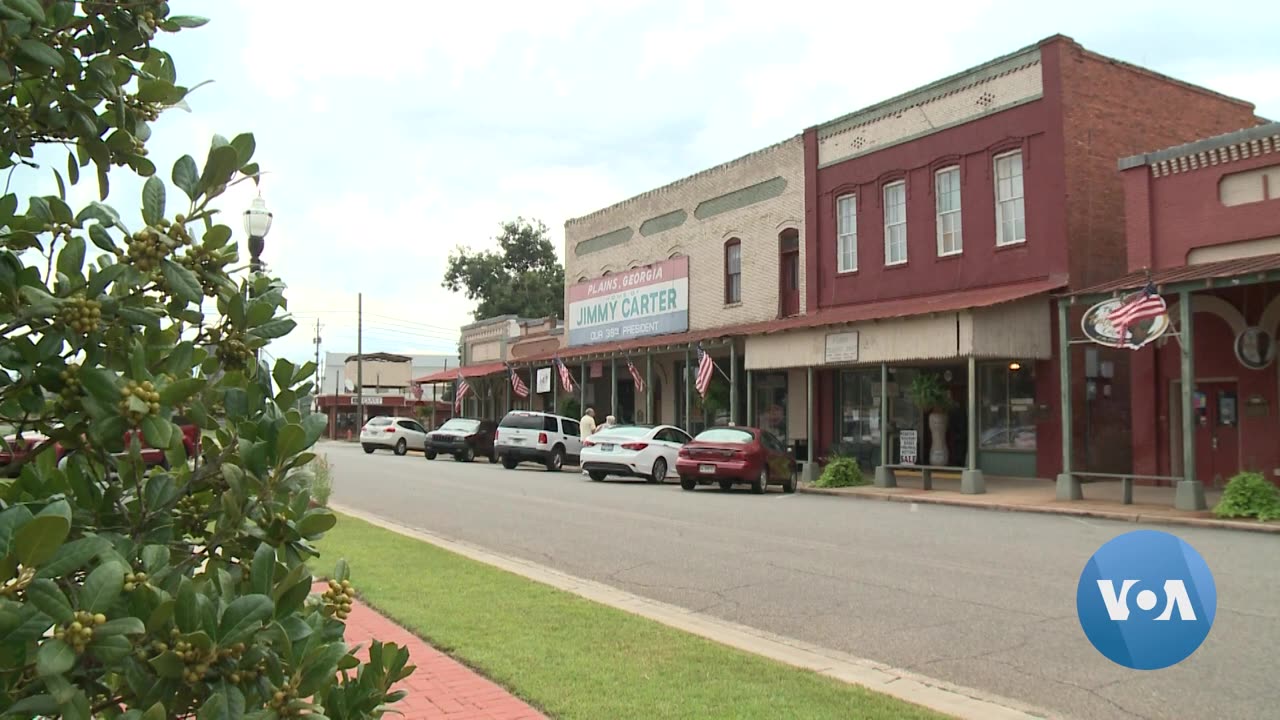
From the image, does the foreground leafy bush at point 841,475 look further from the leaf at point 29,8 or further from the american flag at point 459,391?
the american flag at point 459,391

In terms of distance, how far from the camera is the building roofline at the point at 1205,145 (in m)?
17.9

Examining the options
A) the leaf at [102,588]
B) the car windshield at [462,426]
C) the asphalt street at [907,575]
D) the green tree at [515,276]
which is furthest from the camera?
the green tree at [515,276]

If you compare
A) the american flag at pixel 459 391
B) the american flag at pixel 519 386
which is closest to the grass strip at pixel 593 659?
the american flag at pixel 519 386

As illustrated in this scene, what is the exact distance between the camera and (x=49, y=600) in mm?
1651

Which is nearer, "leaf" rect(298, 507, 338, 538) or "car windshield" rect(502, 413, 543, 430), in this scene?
"leaf" rect(298, 507, 338, 538)

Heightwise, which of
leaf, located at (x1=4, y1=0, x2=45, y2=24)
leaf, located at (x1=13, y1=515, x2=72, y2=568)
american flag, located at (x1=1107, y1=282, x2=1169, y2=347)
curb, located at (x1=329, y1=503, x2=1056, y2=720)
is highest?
american flag, located at (x1=1107, y1=282, x2=1169, y2=347)

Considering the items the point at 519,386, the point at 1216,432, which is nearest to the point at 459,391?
the point at 519,386

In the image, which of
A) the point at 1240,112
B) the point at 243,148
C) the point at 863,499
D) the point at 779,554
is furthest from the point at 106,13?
the point at 1240,112

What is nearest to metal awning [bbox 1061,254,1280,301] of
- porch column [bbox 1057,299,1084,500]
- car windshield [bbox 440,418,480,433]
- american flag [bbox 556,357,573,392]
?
porch column [bbox 1057,299,1084,500]

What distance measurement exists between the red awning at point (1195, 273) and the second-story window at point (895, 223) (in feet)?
22.4

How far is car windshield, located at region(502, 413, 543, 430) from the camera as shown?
3072 centimetres

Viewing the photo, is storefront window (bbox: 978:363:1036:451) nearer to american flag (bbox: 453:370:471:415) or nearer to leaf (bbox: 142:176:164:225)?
leaf (bbox: 142:176:164:225)

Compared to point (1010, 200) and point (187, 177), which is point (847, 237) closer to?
point (1010, 200)

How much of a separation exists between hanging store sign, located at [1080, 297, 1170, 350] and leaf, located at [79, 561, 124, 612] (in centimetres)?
1807
